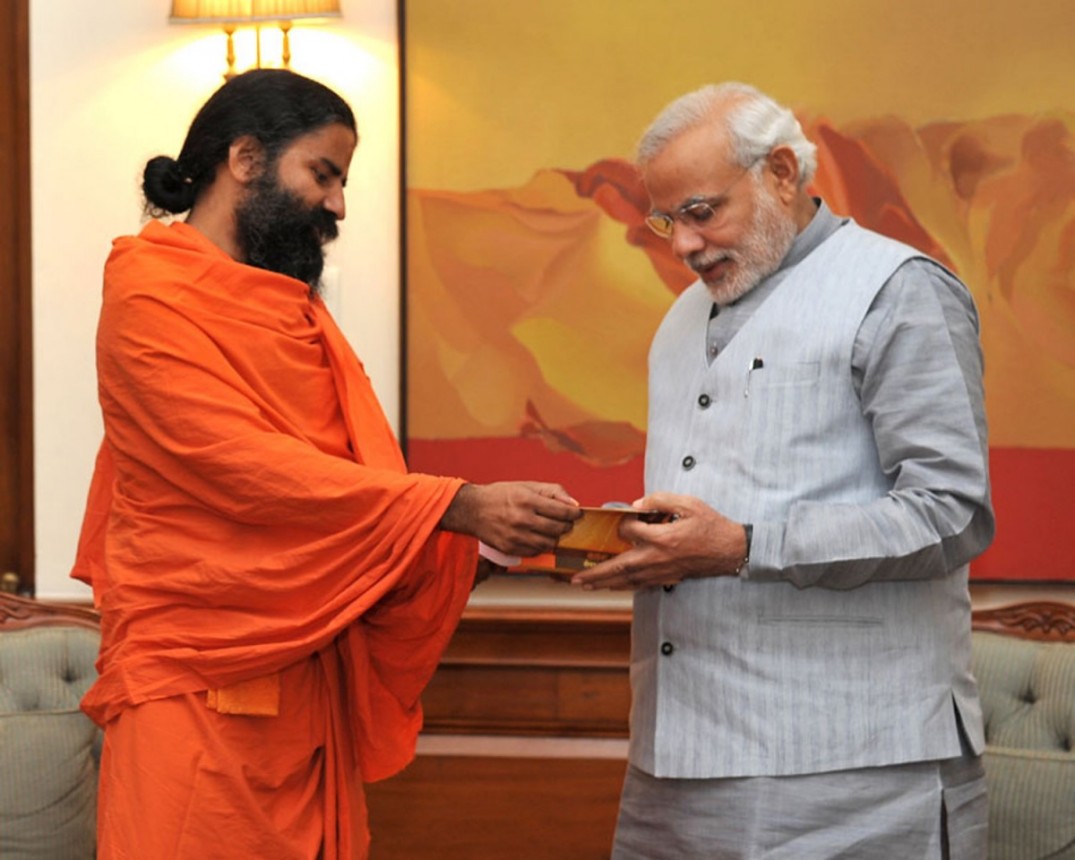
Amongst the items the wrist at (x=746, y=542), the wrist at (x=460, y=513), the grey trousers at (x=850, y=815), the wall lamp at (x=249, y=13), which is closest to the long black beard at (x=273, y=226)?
the wrist at (x=460, y=513)

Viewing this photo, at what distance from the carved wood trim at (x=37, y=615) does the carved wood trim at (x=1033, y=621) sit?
6.89 feet

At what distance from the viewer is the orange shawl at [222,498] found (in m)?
2.21

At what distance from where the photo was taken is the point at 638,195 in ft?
12.3

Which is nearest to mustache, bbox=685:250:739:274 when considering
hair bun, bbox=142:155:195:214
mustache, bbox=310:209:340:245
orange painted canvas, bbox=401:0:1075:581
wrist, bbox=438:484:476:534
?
wrist, bbox=438:484:476:534

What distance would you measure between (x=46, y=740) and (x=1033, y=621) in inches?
89.2

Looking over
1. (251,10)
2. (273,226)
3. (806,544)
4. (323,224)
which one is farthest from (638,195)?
(806,544)

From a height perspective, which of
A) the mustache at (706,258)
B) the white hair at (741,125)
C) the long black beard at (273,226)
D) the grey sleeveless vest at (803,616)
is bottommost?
the grey sleeveless vest at (803,616)

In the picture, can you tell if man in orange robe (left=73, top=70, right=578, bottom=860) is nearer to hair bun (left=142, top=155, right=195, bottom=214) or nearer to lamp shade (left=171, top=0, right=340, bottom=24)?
hair bun (left=142, top=155, right=195, bottom=214)

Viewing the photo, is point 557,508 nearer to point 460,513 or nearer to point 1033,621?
point 460,513

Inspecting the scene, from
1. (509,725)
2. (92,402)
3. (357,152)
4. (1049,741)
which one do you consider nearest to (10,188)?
(92,402)

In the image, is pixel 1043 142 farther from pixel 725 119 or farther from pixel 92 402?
pixel 92 402

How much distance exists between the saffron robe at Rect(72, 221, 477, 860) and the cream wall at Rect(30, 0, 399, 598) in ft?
4.75

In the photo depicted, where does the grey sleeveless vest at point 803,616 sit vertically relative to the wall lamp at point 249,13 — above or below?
below

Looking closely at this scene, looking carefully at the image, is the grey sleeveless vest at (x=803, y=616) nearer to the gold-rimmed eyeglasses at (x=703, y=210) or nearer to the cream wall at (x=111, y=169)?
the gold-rimmed eyeglasses at (x=703, y=210)
